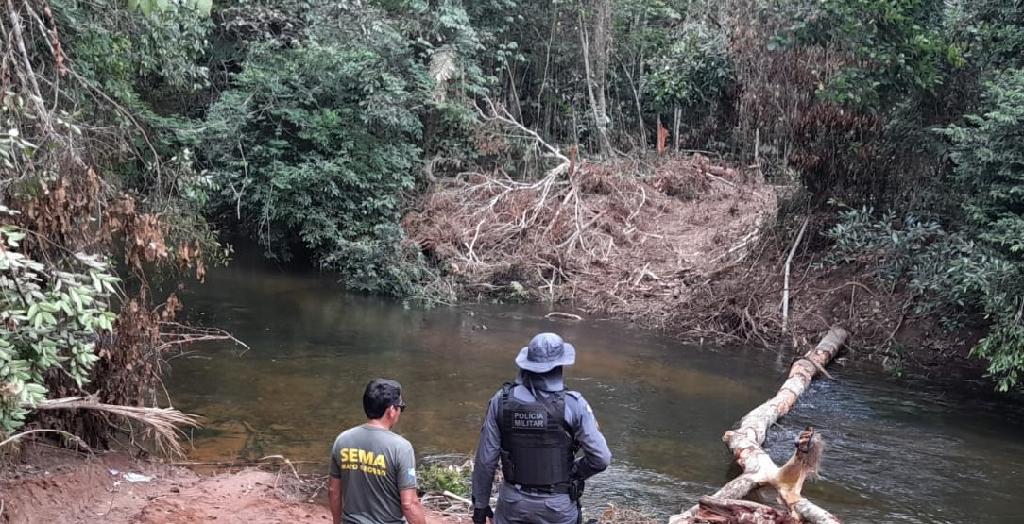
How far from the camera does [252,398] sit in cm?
982

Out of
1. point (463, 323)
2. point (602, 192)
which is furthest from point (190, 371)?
point (602, 192)

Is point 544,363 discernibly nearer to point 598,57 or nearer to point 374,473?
point 374,473

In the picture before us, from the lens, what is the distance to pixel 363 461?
4.19 metres

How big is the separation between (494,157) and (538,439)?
15.2 meters

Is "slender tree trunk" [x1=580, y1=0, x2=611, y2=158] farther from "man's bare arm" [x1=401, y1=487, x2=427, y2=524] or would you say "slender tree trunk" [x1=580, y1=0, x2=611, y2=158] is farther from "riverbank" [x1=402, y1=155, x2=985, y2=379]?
"man's bare arm" [x1=401, y1=487, x2=427, y2=524]

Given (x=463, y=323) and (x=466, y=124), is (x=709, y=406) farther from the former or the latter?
(x=466, y=124)

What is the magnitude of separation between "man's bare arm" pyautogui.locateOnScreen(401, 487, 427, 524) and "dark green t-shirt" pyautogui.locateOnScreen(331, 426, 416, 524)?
0.03 meters

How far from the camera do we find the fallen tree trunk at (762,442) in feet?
22.4

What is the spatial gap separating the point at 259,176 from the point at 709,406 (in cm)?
970

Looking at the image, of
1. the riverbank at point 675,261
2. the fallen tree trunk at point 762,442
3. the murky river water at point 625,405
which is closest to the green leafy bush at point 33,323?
the murky river water at point 625,405

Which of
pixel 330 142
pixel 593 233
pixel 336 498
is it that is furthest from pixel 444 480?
pixel 330 142

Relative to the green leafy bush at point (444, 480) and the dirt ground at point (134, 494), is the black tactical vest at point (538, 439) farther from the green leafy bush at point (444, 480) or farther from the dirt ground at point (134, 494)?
the green leafy bush at point (444, 480)

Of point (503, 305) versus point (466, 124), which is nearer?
point (503, 305)

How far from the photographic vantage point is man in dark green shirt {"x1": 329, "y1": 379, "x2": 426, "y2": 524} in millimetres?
4164
